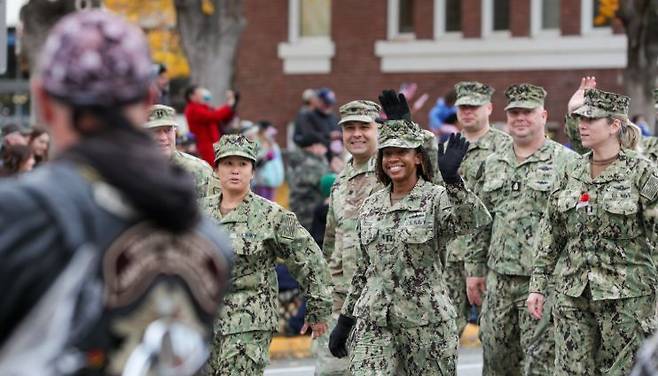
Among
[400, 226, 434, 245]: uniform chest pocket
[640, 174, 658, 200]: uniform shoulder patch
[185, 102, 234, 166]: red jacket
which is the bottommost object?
[185, 102, 234, 166]: red jacket

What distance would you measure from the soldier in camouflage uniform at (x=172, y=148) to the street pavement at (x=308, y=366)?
12.5 feet

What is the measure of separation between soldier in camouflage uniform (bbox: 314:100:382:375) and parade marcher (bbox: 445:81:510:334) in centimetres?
98

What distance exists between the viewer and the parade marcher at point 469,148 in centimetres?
1300

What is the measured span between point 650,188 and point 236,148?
2683 millimetres

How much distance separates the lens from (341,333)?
1074 centimetres

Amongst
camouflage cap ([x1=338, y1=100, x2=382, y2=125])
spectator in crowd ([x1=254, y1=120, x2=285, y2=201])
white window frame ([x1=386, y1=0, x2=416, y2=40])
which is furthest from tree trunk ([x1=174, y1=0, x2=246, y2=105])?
camouflage cap ([x1=338, y1=100, x2=382, y2=125])

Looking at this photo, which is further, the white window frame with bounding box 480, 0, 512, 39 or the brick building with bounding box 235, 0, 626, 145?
the white window frame with bounding box 480, 0, 512, 39

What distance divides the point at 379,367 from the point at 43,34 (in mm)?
12902

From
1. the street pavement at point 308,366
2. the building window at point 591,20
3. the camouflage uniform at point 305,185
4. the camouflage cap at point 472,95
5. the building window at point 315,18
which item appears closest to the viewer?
the camouflage cap at point 472,95

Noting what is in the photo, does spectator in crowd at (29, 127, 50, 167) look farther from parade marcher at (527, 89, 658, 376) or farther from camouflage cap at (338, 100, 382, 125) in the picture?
parade marcher at (527, 89, 658, 376)

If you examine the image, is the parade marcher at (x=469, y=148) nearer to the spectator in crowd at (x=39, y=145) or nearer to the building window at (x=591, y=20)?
the spectator in crowd at (x=39, y=145)

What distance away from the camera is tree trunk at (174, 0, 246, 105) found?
80.1ft

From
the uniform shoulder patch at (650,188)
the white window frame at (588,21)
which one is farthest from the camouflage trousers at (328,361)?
the white window frame at (588,21)

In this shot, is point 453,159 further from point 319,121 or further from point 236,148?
point 319,121
